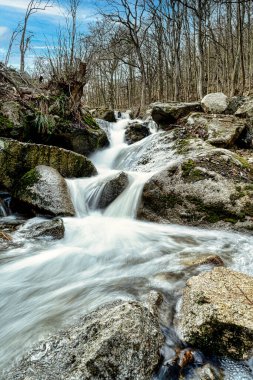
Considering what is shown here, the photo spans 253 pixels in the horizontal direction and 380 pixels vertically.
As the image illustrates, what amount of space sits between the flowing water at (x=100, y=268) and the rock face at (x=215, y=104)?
5.72 m

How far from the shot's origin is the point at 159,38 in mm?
22359

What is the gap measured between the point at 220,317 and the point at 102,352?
3.12 feet

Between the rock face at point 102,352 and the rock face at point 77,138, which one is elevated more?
the rock face at point 77,138

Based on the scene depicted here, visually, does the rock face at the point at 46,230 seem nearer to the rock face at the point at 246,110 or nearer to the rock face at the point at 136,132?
the rock face at the point at 246,110

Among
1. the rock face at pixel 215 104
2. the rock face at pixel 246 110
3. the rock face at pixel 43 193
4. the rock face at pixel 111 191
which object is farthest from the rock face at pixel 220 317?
the rock face at pixel 215 104

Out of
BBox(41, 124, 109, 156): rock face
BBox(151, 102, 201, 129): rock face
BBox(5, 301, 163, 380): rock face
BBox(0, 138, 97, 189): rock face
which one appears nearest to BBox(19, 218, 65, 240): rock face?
BBox(0, 138, 97, 189): rock face

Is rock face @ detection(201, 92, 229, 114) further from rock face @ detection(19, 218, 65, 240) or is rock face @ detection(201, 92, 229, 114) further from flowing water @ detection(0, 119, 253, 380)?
rock face @ detection(19, 218, 65, 240)

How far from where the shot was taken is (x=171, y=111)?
11211 millimetres

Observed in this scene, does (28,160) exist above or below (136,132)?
below

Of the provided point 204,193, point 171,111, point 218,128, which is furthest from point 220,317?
point 171,111

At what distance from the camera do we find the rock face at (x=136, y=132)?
38.7 feet

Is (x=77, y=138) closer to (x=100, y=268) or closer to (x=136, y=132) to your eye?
(x=136, y=132)

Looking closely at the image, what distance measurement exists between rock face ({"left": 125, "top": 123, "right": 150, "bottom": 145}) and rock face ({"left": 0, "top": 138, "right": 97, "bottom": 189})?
463 cm

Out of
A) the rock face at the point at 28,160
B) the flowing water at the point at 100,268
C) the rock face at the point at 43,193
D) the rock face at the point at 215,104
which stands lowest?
the flowing water at the point at 100,268
